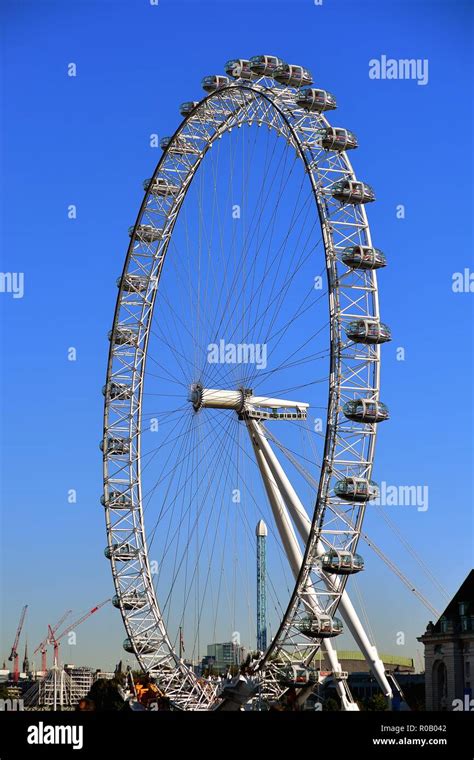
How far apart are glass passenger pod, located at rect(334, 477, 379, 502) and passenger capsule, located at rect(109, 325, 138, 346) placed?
75.2 ft

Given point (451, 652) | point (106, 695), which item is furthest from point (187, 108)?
point (106, 695)

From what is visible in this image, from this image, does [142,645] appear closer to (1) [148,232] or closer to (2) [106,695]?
(1) [148,232]

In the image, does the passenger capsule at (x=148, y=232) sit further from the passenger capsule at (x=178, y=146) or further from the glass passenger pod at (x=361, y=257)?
the glass passenger pod at (x=361, y=257)

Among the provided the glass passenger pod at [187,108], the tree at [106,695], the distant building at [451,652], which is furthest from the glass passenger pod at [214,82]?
the tree at [106,695]

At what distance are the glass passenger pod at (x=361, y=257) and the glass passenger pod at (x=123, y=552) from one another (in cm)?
2526

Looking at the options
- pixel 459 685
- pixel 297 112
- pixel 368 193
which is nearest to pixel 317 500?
pixel 368 193

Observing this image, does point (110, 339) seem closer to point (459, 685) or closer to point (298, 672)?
point (298, 672)

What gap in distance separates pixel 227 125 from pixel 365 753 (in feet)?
139

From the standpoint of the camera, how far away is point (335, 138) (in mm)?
64875

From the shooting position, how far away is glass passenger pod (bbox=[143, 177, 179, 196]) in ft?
259

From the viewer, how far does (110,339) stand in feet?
266

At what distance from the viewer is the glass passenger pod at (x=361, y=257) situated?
6284 cm

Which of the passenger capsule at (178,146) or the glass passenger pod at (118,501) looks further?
the glass passenger pod at (118,501)

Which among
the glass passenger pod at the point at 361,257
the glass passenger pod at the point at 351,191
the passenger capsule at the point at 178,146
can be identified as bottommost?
the glass passenger pod at the point at 361,257
